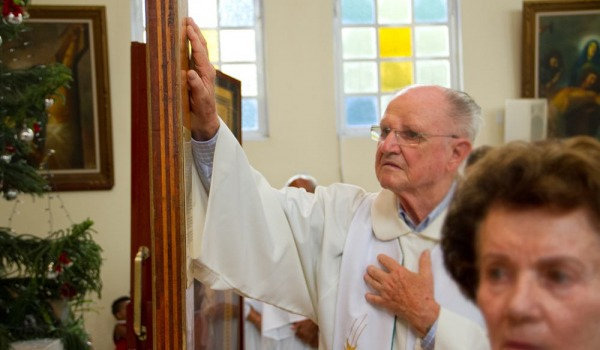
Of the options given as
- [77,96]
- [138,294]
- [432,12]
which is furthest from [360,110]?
[138,294]

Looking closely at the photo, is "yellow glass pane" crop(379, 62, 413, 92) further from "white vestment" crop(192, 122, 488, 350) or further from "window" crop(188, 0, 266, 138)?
"white vestment" crop(192, 122, 488, 350)

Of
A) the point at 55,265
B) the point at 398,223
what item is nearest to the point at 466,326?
the point at 398,223

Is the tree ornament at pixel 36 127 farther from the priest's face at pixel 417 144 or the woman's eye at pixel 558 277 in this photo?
the woman's eye at pixel 558 277

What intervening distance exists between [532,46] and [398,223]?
210 inches

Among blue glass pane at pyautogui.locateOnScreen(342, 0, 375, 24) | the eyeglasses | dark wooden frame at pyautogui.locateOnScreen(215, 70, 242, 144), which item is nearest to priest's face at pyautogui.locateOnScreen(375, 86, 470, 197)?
the eyeglasses

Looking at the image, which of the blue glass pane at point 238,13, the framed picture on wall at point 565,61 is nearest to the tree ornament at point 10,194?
the blue glass pane at point 238,13

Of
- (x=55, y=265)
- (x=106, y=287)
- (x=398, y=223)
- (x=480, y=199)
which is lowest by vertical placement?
(x=106, y=287)

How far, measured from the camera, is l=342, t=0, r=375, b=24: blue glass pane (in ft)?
27.2

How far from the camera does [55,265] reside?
433 centimetres

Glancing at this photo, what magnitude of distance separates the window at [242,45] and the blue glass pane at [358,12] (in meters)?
0.90

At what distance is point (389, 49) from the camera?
8.40 meters

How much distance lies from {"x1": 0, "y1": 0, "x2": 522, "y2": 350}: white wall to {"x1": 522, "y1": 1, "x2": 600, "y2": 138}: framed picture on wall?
0.61 ft

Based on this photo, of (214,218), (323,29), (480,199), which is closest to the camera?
(480,199)

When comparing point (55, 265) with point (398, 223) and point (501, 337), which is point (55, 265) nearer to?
point (398, 223)
